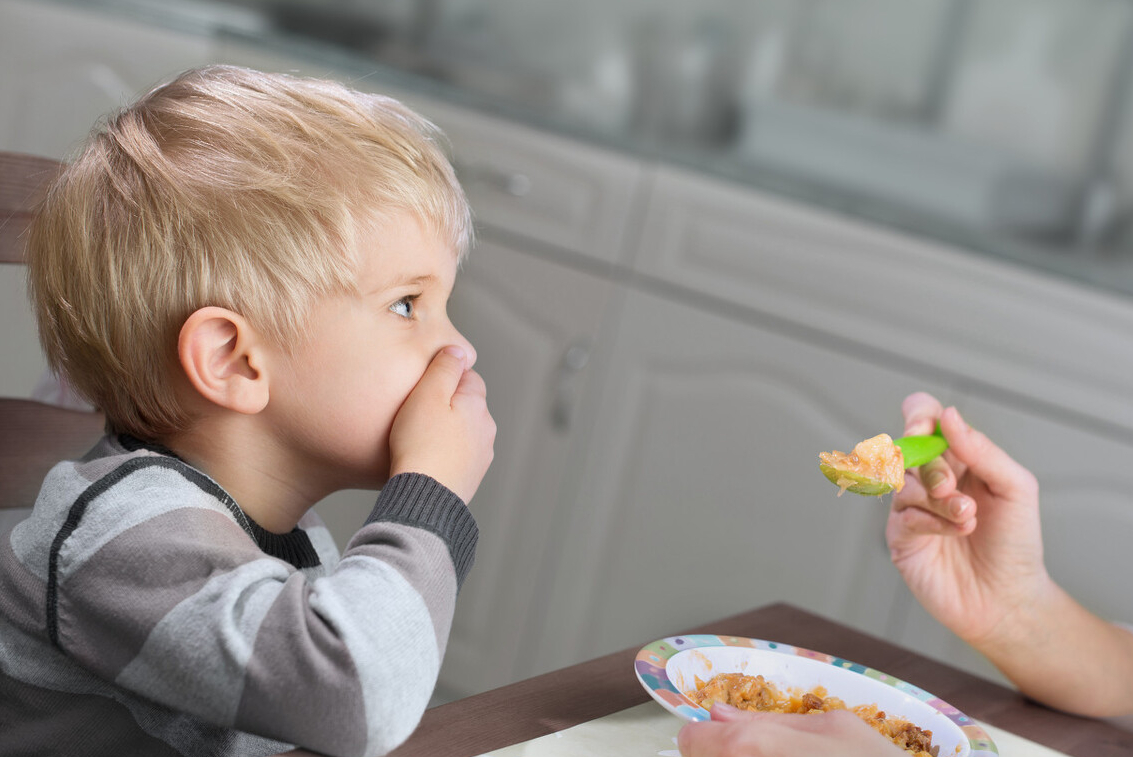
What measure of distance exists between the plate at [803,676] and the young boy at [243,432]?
0.13 metres

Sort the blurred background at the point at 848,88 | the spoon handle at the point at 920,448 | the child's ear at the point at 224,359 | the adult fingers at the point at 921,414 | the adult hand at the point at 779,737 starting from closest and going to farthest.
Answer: the adult hand at the point at 779,737, the child's ear at the point at 224,359, the spoon handle at the point at 920,448, the adult fingers at the point at 921,414, the blurred background at the point at 848,88

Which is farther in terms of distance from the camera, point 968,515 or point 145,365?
point 968,515

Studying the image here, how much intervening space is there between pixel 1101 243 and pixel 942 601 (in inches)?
51.3

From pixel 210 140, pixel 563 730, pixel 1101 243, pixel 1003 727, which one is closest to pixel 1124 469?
pixel 1101 243

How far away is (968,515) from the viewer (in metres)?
0.89

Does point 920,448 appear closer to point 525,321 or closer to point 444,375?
point 444,375

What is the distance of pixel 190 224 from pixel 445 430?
20 cm

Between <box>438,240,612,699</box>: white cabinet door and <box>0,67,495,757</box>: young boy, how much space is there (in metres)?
1.12

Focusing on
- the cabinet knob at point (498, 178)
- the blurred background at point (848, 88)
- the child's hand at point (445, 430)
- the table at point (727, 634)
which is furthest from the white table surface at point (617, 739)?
the cabinet knob at point (498, 178)

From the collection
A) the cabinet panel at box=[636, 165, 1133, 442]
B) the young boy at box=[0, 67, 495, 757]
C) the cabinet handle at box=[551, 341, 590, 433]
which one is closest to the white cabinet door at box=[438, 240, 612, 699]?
the cabinet handle at box=[551, 341, 590, 433]

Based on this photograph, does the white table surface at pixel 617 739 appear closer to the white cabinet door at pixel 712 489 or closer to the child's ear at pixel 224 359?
the child's ear at pixel 224 359

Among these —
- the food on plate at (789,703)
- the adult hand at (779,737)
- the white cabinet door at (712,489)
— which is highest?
the adult hand at (779,737)

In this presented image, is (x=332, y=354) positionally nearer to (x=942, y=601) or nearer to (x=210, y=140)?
(x=210, y=140)

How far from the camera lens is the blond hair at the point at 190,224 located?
0.74 m
